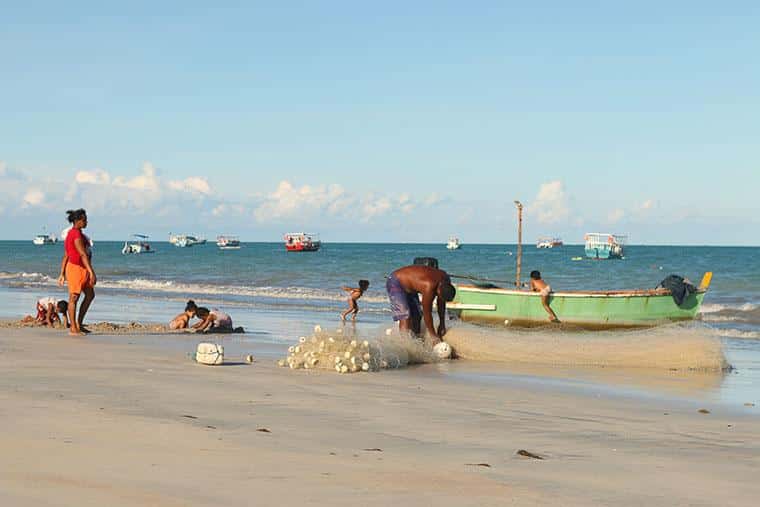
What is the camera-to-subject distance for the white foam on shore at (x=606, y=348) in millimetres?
13531

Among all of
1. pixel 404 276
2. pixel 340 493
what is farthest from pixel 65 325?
pixel 340 493

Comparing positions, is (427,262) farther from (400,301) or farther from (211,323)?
(211,323)

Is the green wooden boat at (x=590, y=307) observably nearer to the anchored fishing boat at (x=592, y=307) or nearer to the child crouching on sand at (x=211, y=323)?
the anchored fishing boat at (x=592, y=307)

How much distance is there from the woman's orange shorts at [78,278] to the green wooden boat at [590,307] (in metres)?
10.0

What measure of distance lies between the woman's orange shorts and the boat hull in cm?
1006

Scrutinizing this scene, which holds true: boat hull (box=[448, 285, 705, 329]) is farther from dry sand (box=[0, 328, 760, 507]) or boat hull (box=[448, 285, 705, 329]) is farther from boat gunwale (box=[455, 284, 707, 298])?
dry sand (box=[0, 328, 760, 507])

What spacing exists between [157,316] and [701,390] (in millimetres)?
15228

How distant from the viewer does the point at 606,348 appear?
13828 mm

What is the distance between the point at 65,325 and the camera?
1672cm

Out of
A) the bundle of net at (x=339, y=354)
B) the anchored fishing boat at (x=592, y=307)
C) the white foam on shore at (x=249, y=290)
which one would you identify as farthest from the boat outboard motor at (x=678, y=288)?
the white foam on shore at (x=249, y=290)

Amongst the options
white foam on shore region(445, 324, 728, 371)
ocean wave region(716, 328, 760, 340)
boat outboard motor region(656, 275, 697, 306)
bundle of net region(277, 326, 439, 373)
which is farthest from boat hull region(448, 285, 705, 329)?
bundle of net region(277, 326, 439, 373)

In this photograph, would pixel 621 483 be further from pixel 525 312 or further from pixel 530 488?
pixel 525 312

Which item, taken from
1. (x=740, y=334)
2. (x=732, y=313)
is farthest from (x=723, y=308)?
(x=740, y=334)

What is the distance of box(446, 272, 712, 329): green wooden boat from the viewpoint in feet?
69.2
